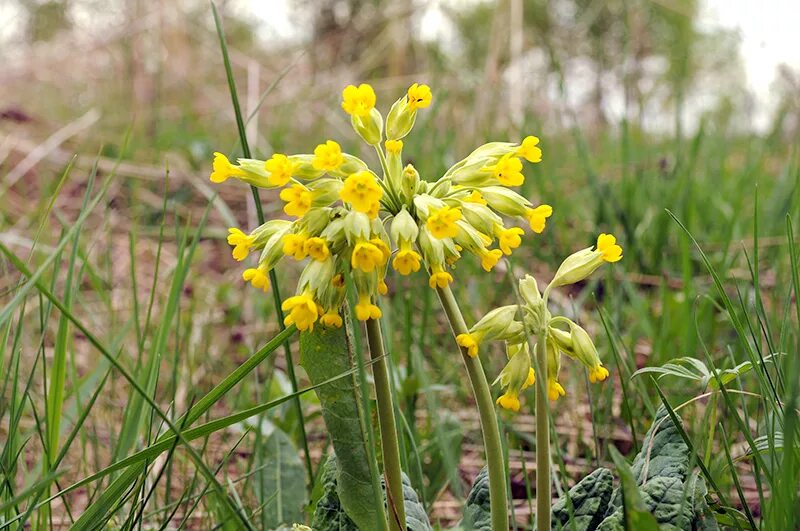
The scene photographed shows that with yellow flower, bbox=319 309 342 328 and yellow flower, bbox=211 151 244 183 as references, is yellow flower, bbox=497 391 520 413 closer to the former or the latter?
yellow flower, bbox=319 309 342 328

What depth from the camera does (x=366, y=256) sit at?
106cm

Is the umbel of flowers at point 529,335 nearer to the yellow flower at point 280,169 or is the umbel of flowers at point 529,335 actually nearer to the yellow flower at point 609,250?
the yellow flower at point 609,250

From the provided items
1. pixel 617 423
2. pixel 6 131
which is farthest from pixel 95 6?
pixel 617 423

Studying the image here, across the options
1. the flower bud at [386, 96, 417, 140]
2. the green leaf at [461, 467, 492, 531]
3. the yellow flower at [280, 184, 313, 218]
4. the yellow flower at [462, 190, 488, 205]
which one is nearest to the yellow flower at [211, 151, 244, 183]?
the yellow flower at [280, 184, 313, 218]

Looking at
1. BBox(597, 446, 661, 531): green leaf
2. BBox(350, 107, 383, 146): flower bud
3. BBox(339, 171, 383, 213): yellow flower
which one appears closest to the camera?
BBox(597, 446, 661, 531): green leaf

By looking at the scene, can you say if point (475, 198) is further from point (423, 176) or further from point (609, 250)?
point (423, 176)

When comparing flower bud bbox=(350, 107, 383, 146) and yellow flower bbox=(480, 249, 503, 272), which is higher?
flower bud bbox=(350, 107, 383, 146)

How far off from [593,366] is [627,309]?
6.07ft

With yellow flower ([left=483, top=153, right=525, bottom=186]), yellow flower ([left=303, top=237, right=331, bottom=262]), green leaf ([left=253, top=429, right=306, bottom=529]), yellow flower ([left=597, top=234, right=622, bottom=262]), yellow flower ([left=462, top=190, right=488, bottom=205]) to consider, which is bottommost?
green leaf ([left=253, top=429, right=306, bottom=529])

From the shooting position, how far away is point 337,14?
40.0 feet

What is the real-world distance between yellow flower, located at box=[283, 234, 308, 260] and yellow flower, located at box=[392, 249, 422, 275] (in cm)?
13

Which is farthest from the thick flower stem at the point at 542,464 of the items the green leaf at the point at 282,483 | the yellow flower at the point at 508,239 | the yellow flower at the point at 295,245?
the green leaf at the point at 282,483

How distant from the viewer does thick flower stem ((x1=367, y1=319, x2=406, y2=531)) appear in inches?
43.4

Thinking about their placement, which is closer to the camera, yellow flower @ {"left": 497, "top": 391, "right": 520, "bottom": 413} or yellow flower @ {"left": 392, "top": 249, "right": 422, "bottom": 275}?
yellow flower @ {"left": 392, "top": 249, "right": 422, "bottom": 275}
